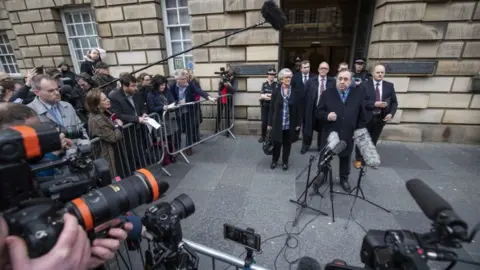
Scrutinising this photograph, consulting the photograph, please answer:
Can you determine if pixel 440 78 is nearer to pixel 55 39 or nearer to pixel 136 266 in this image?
pixel 136 266

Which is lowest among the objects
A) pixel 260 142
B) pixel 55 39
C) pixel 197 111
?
pixel 260 142

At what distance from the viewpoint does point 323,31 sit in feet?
30.6

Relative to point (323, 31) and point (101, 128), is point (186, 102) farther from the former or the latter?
point (323, 31)

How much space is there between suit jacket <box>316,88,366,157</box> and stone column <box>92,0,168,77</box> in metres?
5.69

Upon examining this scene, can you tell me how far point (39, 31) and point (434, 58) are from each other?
1252cm

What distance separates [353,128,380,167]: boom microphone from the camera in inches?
117

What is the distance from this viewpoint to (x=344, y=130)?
12.0 feet

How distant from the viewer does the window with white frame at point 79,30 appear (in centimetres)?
804

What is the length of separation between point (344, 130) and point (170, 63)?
6.19 metres

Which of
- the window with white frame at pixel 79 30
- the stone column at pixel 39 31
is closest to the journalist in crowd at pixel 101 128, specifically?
the window with white frame at pixel 79 30

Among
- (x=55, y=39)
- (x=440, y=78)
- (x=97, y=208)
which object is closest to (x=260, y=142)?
(x=440, y=78)

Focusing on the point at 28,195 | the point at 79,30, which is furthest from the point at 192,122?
the point at 79,30

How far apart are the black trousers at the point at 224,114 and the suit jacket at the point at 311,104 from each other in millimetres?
2305

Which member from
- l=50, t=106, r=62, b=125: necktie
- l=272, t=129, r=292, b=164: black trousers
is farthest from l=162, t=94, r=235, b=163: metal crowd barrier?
l=272, t=129, r=292, b=164: black trousers
